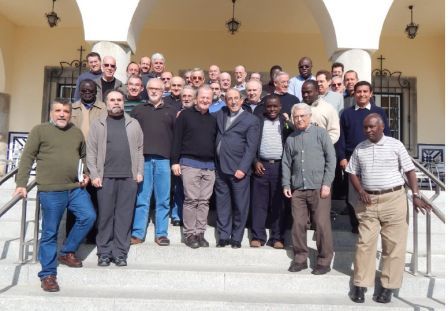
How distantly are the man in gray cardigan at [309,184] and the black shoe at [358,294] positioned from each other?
357 mm

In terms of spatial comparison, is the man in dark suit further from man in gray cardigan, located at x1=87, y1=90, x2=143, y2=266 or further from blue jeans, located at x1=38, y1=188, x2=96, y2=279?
blue jeans, located at x1=38, y1=188, x2=96, y2=279

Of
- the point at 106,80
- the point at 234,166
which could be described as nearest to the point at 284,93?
the point at 234,166

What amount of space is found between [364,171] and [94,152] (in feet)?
8.48

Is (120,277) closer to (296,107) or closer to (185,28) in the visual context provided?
(296,107)

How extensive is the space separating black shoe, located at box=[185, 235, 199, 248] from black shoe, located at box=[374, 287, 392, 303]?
1795 millimetres

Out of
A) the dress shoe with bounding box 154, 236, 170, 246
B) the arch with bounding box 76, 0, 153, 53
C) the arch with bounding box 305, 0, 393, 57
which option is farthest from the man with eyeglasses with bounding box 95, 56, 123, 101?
the arch with bounding box 305, 0, 393, 57

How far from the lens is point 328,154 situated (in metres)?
4.21

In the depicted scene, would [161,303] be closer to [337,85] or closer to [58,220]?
[58,220]

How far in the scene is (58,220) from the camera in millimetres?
3969

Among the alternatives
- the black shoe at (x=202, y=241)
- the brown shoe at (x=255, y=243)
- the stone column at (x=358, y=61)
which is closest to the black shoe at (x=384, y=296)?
the brown shoe at (x=255, y=243)

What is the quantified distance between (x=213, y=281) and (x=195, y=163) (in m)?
1.23

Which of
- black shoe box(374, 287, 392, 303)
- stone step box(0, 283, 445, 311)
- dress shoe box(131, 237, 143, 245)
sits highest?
dress shoe box(131, 237, 143, 245)

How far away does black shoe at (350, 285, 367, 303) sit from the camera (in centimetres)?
384

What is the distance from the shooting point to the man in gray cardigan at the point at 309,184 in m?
4.16
